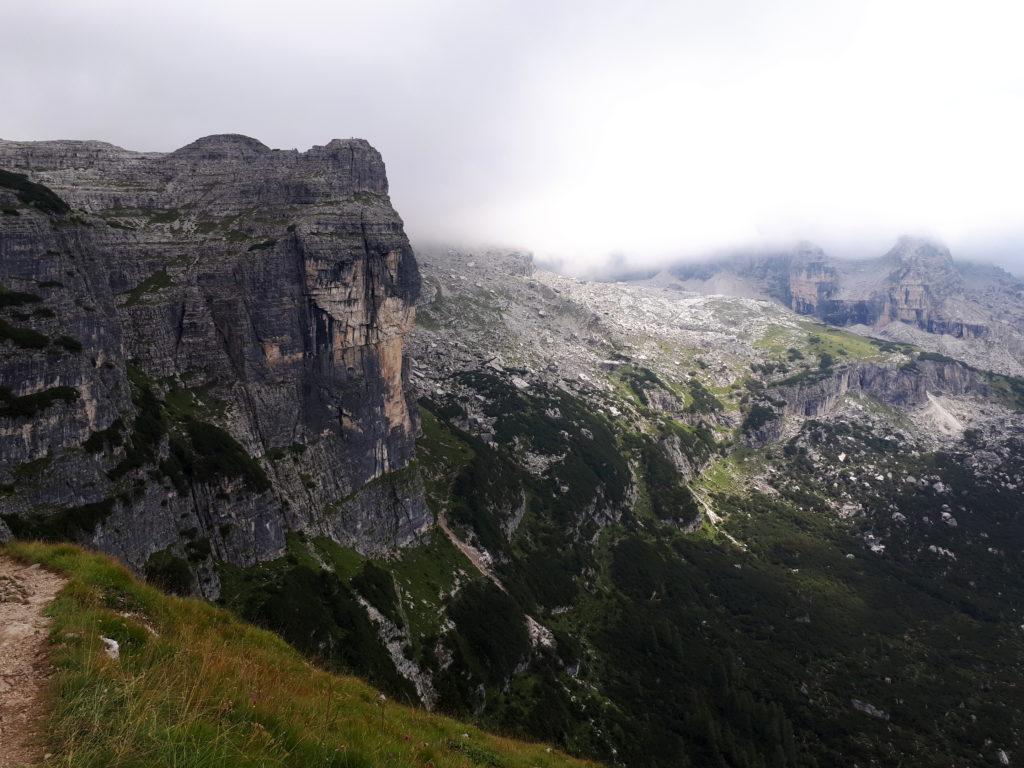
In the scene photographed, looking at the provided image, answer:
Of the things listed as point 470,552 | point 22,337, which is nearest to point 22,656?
point 22,337

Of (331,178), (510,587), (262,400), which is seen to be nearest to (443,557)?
(510,587)

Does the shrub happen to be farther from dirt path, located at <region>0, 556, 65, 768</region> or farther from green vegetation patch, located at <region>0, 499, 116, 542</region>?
dirt path, located at <region>0, 556, 65, 768</region>

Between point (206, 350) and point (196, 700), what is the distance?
3924 inches

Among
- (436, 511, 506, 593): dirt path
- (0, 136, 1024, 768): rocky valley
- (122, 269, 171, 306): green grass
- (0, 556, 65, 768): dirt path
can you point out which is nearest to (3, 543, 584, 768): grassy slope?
(0, 556, 65, 768): dirt path

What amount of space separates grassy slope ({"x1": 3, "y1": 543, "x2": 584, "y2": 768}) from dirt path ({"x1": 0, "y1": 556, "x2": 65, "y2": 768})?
311 millimetres

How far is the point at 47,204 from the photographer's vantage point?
7212 cm

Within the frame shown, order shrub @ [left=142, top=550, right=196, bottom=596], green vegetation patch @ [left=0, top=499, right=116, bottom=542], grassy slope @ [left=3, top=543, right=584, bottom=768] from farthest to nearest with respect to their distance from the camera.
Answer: shrub @ [left=142, top=550, right=196, bottom=596], green vegetation patch @ [left=0, top=499, right=116, bottom=542], grassy slope @ [left=3, top=543, right=584, bottom=768]

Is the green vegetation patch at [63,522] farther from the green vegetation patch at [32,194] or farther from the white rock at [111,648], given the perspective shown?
the white rock at [111,648]

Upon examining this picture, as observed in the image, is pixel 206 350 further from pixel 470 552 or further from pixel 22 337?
pixel 470 552

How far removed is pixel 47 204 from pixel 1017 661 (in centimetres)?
26106

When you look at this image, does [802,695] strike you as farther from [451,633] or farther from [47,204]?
[47,204]

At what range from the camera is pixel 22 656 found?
11055mm

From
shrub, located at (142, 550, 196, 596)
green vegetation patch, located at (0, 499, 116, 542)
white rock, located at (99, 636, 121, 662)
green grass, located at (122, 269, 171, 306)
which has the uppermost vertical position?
green grass, located at (122, 269, 171, 306)

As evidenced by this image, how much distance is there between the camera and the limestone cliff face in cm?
6050
